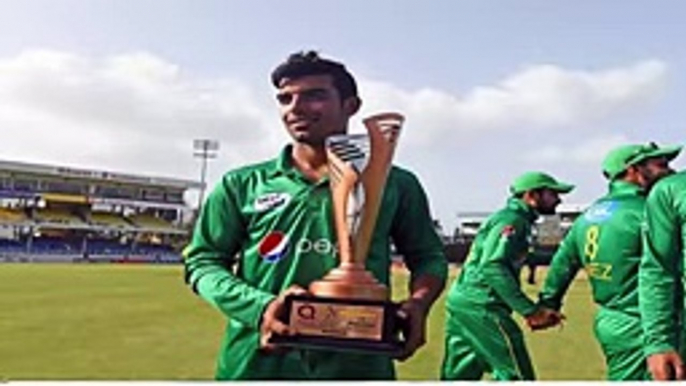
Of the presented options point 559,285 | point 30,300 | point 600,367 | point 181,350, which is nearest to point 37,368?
point 181,350

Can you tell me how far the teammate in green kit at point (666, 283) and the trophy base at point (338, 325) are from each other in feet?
1.94

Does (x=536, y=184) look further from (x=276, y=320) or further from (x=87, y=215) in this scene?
(x=87, y=215)

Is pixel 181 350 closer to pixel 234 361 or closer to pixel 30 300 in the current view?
pixel 234 361

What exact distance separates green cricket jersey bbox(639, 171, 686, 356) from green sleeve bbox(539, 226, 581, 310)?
0.68 meters

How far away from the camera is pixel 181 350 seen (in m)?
4.71

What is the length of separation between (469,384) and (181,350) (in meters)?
3.81

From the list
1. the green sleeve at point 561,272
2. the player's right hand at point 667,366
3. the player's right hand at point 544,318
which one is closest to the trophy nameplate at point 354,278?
the player's right hand at point 667,366

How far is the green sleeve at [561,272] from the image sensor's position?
2.20 metres

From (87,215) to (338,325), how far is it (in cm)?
2185

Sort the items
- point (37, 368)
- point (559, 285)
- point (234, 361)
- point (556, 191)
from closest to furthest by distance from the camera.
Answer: point (234, 361)
point (559, 285)
point (556, 191)
point (37, 368)

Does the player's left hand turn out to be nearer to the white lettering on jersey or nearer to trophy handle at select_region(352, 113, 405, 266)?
trophy handle at select_region(352, 113, 405, 266)

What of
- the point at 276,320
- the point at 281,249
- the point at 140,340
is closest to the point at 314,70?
the point at 281,249

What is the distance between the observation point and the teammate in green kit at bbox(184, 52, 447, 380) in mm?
1211

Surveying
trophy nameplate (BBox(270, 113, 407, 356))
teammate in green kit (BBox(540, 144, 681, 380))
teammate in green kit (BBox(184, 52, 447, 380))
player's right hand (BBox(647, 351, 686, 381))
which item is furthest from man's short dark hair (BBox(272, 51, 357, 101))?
teammate in green kit (BBox(540, 144, 681, 380))
